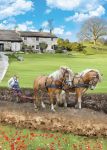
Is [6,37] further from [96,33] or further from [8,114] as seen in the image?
[8,114]

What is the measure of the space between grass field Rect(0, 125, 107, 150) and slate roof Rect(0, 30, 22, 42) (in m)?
107

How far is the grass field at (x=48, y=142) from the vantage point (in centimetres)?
1398

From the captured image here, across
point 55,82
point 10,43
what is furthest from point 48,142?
point 10,43

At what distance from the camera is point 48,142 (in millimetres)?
15195

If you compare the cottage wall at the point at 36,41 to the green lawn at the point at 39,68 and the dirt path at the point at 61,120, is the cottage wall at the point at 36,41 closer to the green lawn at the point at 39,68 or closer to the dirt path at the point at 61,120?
the green lawn at the point at 39,68

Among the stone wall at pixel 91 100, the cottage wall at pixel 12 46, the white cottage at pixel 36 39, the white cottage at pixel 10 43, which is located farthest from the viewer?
the white cottage at pixel 36 39

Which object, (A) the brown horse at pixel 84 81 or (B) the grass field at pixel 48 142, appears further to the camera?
(A) the brown horse at pixel 84 81

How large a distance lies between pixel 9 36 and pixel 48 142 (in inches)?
4411

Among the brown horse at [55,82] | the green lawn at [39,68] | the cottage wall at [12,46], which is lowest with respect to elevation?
the green lawn at [39,68]

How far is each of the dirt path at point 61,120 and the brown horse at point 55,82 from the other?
860 mm

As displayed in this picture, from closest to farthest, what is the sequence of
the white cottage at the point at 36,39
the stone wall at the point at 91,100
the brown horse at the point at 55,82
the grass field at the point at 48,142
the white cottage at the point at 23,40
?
the grass field at the point at 48,142, the brown horse at the point at 55,82, the stone wall at the point at 91,100, the white cottage at the point at 23,40, the white cottage at the point at 36,39

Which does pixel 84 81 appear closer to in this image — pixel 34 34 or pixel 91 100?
pixel 91 100

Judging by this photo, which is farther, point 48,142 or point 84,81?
point 84,81

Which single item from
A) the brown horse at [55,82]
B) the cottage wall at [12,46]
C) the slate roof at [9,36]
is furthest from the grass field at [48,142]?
the slate roof at [9,36]
